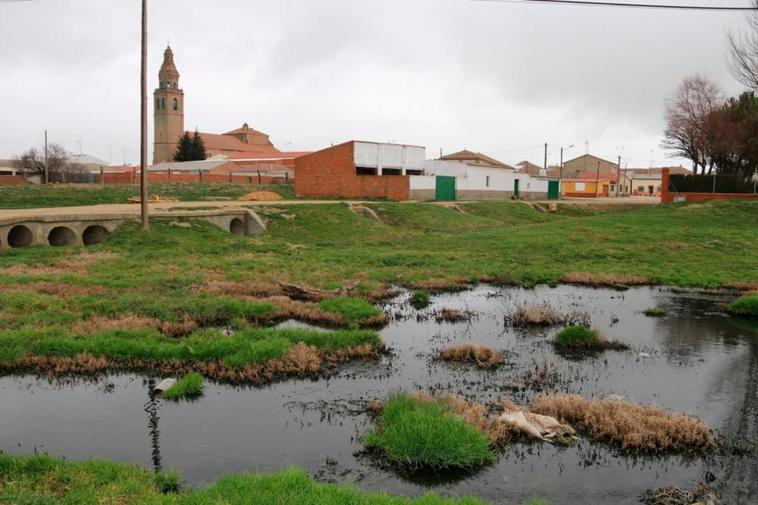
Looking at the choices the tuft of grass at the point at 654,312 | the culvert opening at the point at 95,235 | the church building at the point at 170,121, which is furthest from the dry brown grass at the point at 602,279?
the church building at the point at 170,121

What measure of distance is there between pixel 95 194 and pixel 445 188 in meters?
27.1

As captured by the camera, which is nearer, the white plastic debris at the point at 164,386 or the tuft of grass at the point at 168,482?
the tuft of grass at the point at 168,482

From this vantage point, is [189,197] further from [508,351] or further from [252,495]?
[252,495]

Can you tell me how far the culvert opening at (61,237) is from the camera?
2323cm

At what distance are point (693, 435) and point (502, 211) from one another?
3990cm

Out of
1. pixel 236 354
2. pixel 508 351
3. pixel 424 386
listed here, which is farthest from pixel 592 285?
pixel 236 354

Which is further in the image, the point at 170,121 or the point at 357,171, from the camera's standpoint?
the point at 170,121

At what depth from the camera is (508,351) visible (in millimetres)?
11375

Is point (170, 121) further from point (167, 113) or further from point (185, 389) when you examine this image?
point (185, 389)

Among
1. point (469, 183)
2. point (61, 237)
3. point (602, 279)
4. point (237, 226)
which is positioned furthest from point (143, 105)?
point (469, 183)

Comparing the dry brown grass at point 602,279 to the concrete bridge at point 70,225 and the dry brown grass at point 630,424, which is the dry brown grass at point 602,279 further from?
the concrete bridge at point 70,225

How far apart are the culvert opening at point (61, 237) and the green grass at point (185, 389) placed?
1636cm

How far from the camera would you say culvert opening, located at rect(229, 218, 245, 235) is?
29.6 m

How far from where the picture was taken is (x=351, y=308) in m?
13.8
